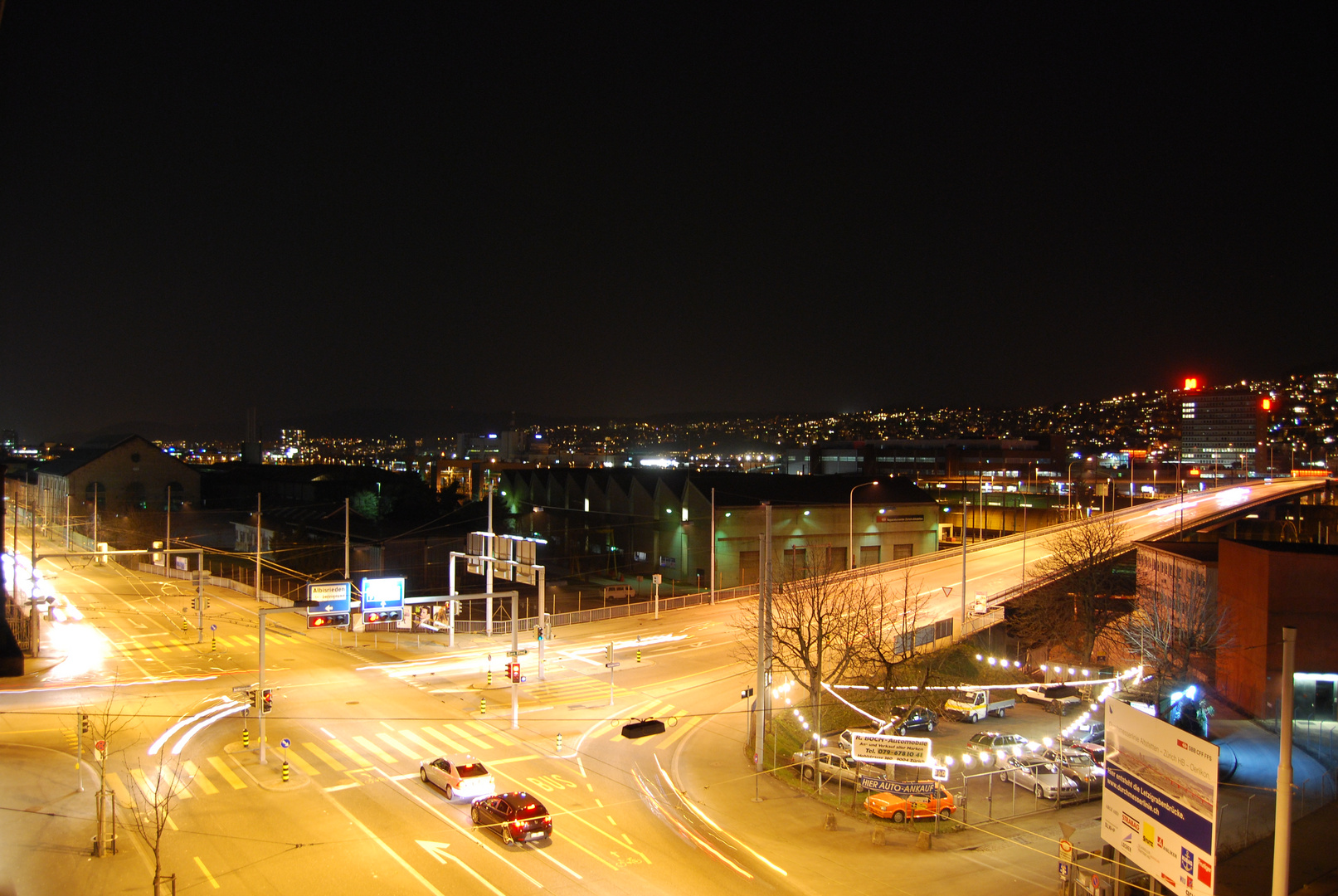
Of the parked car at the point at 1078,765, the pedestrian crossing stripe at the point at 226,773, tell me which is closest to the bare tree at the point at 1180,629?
the parked car at the point at 1078,765

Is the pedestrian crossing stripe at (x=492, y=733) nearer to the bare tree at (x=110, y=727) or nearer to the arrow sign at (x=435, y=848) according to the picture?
the arrow sign at (x=435, y=848)

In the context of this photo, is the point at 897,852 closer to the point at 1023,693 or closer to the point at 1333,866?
the point at 1333,866

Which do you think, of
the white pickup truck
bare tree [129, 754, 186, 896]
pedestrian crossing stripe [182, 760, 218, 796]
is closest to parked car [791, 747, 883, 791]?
the white pickup truck

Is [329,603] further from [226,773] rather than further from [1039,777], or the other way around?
[1039,777]

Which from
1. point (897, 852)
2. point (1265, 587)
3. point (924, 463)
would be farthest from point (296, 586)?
point (924, 463)

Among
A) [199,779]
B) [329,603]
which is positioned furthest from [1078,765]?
[329,603]
